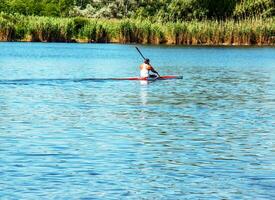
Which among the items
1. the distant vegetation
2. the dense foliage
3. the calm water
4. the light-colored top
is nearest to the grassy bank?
the distant vegetation

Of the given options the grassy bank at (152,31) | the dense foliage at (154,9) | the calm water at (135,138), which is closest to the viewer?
the calm water at (135,138)

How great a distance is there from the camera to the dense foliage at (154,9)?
91.9 metres

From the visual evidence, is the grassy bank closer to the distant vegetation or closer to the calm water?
the distant vegetation

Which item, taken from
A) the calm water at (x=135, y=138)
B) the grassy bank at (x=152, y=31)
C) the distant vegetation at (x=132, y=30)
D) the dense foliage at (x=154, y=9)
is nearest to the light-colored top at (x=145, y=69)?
the calm water at (x=135, y=138)

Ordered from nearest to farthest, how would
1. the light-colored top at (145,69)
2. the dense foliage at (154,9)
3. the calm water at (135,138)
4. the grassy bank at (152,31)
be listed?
the calm water at (135,138) → the light-colored top at (145,69) → the grassy bank at (152,31) → the dense foliage at (154,9)

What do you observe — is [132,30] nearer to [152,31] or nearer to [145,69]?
[152,31]

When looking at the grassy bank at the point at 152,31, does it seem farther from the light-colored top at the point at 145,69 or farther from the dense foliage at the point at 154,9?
the light-colored top at the point at 145,69

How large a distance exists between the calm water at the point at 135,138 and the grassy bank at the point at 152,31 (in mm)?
33973

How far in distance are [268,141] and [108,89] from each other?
47.7 feet

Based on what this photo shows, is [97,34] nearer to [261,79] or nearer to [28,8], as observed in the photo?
[28,8]

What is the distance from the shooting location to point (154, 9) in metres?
96.4

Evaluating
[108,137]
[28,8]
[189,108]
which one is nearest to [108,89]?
[189,108]

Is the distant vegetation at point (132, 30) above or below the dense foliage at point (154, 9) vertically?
below

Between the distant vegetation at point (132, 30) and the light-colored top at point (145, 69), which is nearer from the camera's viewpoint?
the light-colored top at point (145, 69)
